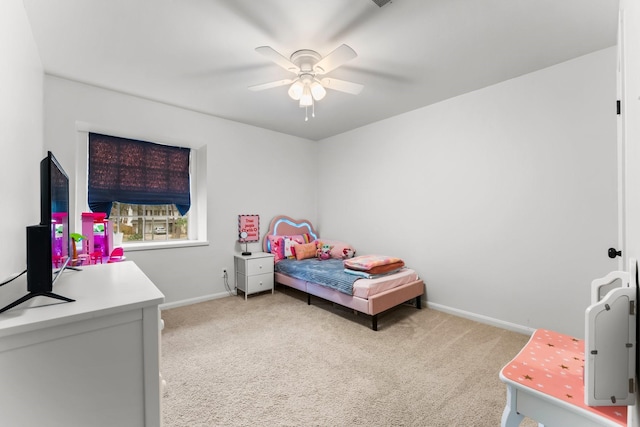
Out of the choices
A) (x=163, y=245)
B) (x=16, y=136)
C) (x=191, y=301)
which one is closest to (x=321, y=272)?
(x=191, y=301)

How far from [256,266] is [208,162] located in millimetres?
1541

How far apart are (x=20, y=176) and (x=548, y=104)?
4.06 metres

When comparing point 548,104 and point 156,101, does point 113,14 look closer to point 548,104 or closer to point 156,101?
point 156,101

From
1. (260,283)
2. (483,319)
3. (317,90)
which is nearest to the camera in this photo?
(317,90)

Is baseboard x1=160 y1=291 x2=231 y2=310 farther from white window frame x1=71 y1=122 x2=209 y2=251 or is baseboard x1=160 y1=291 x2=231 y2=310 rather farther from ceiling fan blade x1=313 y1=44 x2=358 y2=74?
ceiling fan blade x1=313 y1=44 x2=358 y2=74

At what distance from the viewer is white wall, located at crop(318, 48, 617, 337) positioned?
230 centimetres

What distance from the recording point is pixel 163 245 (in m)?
3.30

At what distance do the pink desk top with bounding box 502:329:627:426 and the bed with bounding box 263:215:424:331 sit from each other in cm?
153

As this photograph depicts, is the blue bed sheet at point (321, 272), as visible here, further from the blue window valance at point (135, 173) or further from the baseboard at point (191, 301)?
the blue window valance at point (135, 173)

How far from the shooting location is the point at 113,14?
1822 mm

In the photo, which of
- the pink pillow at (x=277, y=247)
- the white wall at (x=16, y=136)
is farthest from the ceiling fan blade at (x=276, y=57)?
the pink pillow at (x=277, y=247)

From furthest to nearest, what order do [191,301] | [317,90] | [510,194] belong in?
[191,301]
[510,194]
[317,90]

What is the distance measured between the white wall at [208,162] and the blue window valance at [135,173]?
14 cm

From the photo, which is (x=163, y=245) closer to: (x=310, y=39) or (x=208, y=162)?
(x=208, y=162)
